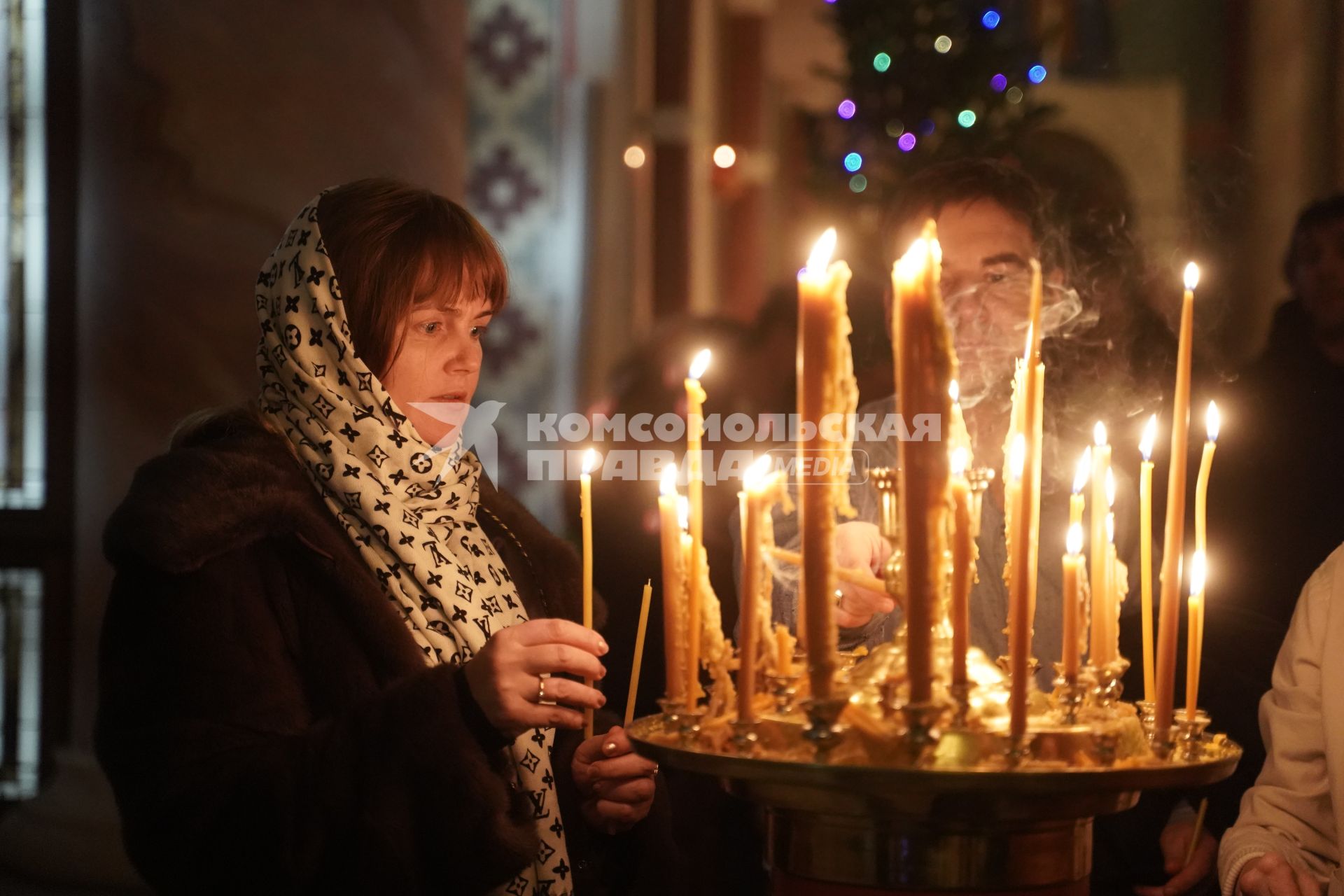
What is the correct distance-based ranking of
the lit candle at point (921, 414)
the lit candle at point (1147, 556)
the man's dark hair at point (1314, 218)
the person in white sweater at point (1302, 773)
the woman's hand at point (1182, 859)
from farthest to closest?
the man's dark hair at point (1314, 218) → the woman's hand at point (1182, 859) → the person in white sweater at point (1302, 773) → the lit candle at point (1147, 556) → the lit candle at point (921, 414)

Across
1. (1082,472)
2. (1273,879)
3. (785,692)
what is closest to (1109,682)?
(1082,472)

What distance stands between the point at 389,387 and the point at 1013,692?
104cm

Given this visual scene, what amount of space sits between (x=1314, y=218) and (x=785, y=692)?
208cm

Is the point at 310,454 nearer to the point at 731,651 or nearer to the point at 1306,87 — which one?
the point at 731,651

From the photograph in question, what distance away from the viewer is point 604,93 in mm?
5367

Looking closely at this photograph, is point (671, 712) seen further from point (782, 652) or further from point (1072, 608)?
point (1072, 608)

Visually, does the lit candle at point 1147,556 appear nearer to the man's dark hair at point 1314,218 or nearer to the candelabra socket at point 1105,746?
the candelabra socket at point 1105,746

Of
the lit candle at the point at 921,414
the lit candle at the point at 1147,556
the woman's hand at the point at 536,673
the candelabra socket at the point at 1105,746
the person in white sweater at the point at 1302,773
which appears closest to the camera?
the lit candle at the point at 921,414

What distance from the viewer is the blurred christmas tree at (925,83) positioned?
432cm

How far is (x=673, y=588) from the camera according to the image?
1.19 meters

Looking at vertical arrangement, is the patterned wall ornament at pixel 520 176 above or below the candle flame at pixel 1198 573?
above

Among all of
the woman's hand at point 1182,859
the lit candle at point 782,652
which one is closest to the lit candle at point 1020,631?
the lit candle at point 782,652

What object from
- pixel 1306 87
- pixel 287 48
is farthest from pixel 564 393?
pixel 1306 87

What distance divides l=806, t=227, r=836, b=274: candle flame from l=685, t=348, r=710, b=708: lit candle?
0.16 m
